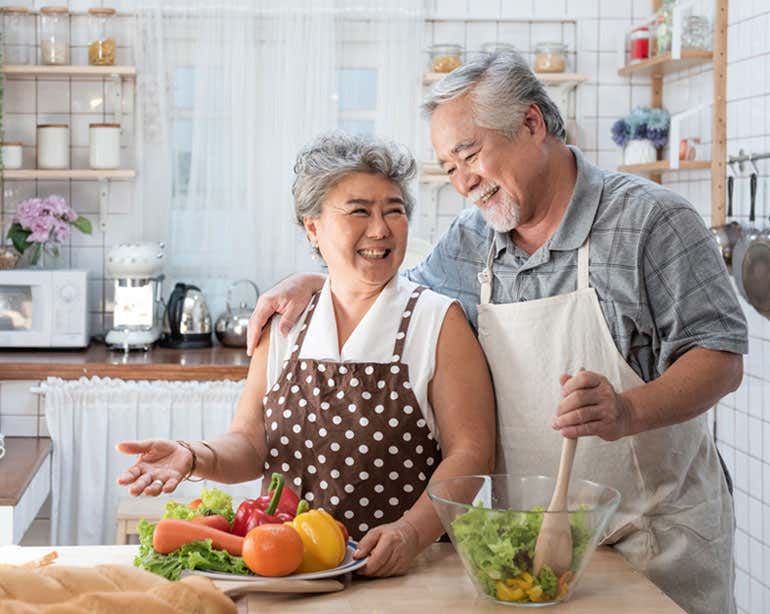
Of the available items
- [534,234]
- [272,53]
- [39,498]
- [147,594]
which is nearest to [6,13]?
[272,53]

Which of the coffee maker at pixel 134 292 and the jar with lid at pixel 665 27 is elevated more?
the jar with lid at pixel 665 27

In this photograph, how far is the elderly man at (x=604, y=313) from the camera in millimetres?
1797

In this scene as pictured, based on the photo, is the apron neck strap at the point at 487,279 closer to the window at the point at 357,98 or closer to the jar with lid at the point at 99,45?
the window at the point at 357,98

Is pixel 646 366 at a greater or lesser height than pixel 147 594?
greater

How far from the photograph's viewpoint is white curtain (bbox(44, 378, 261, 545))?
388cm

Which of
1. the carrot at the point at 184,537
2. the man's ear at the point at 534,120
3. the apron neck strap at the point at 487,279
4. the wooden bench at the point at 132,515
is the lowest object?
the wooden bench at the point at 132,515

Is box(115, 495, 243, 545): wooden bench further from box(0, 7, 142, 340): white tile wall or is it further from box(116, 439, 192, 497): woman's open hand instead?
box(116, 439, 192, 497): woman's open hand

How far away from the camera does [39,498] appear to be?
3.70 meters

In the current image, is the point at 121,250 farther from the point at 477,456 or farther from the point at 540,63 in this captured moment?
the point at 477,456

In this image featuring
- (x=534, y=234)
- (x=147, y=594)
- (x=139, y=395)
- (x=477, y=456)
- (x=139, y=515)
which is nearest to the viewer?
(x=147, y=594)

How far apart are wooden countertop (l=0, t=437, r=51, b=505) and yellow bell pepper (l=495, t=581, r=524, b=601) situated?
2094mm

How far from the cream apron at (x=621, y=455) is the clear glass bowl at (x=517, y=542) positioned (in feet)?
0.97

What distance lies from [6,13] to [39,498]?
6.45ft

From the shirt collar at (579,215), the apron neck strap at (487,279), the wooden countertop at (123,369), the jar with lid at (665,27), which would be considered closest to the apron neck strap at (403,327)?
the apron neck strap at (487,279)
